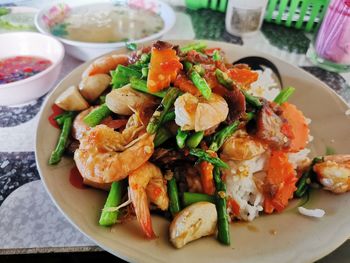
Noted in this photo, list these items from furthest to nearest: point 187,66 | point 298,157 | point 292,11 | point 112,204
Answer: point 292,11 → point 298,157 → point 187,66 → point 112,204

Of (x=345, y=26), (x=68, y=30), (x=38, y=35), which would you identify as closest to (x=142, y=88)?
(x=38, y=35)

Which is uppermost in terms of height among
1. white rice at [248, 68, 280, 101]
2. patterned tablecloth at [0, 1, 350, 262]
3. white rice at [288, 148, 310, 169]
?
white rice at [248, 68, 280, 101]

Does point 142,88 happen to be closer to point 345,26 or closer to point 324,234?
point 324,234

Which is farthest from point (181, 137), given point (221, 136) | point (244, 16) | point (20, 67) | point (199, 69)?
point (244, 16)

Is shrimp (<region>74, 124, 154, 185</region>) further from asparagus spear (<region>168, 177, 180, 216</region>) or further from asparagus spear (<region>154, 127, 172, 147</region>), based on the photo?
asparagus spear (<region>168, 177, 180, 216</region>)

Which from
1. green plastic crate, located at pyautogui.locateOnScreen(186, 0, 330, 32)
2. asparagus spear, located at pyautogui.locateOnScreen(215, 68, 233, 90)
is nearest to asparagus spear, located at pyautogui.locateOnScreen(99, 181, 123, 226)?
asparagus spear, located at pyautogui.locateOnScreen(215, 68, 233, 90)

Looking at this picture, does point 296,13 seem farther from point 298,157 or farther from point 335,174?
point 335,174
